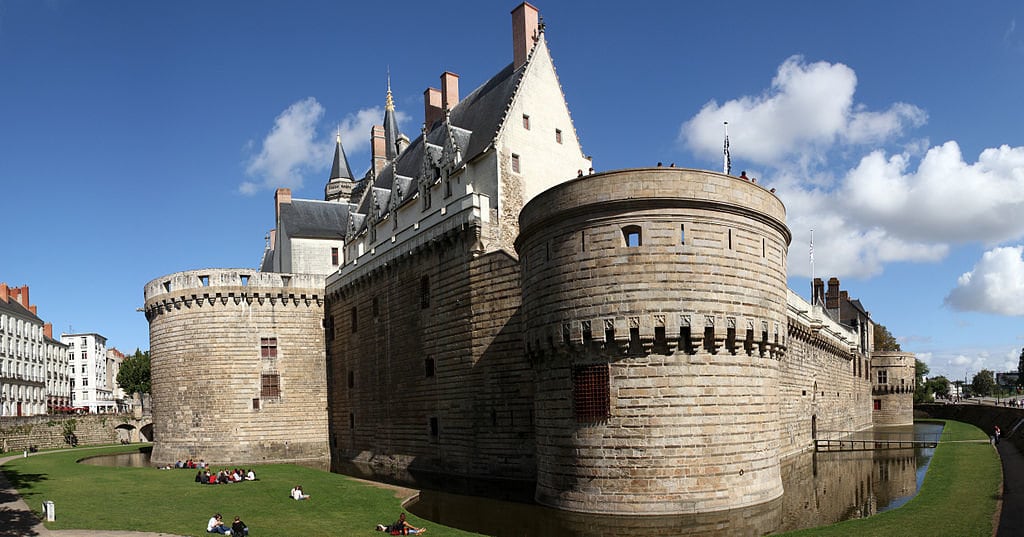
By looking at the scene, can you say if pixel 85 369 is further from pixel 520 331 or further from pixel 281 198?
pixel 520 331

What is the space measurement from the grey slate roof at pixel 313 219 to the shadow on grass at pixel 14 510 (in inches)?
910

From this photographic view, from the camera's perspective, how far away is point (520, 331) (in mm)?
30516

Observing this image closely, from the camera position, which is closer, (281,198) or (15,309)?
(281,198)

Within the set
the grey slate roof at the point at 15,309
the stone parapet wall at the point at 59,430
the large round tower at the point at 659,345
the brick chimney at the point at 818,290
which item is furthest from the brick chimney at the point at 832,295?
the grey slate roof at the point at 15,309

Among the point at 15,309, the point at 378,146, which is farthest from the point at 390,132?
the point at 15,309

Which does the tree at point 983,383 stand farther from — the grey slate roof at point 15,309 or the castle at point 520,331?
the grey slate roof at point 15,309

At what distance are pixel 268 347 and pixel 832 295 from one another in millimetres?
60389

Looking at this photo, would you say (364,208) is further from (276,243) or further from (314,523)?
(314,523)

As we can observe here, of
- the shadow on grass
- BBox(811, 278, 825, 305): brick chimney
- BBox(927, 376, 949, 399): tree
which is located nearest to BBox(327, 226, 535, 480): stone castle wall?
the shadow on grass

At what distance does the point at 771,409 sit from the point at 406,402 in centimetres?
1947

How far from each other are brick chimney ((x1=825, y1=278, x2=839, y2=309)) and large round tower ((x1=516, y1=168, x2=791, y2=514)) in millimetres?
61624

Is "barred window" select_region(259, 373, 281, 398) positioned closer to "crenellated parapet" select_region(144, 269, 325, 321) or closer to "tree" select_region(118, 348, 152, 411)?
"crenellated parapet" select_region(144, 269, 325, 321)

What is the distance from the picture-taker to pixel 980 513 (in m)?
19.8

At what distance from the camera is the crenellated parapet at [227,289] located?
45.7 meters
